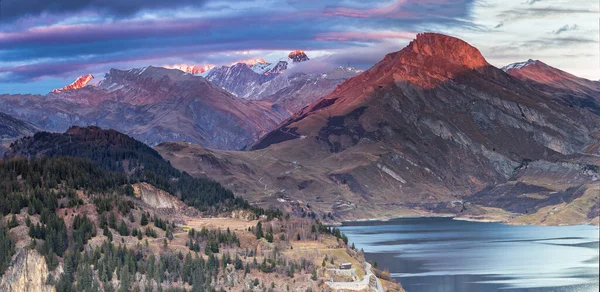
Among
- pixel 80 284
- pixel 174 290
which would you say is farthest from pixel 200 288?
pixel 80 284

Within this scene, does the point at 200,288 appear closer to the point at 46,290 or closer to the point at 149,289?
the point at 149,289

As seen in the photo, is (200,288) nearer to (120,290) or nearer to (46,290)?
(120,290)

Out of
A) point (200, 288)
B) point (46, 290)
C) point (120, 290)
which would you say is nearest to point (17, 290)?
point (46, 290)

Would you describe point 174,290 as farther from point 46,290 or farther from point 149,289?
point 46,290

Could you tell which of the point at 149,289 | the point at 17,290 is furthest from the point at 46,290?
the point at 149,289

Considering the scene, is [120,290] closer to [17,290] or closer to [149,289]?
[149,289]

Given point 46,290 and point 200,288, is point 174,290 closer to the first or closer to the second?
point 200,288
